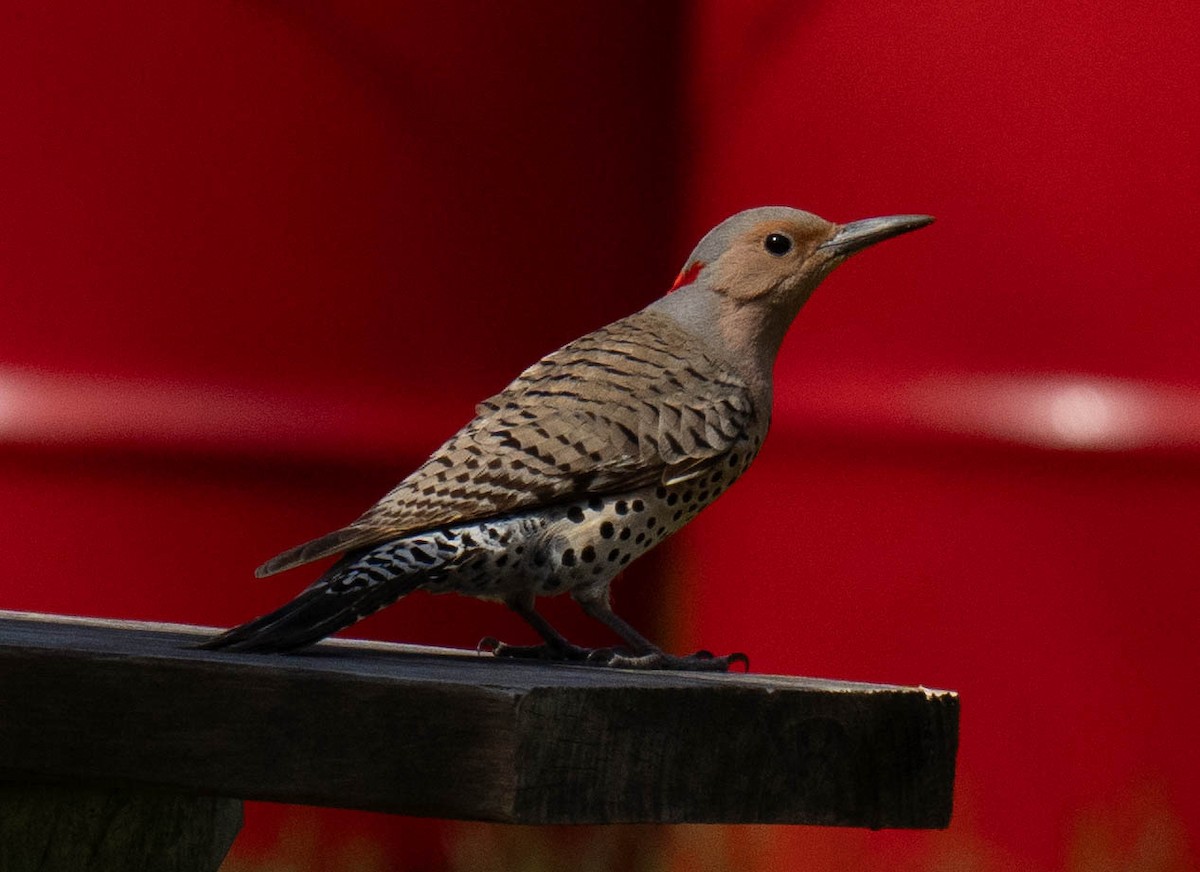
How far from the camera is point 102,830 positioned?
2.45 metres

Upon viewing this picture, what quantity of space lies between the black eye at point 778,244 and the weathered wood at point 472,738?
102 centimetres

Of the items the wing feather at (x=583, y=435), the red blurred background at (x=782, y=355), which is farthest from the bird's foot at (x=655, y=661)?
the red blurred background at (x=782, y=355)

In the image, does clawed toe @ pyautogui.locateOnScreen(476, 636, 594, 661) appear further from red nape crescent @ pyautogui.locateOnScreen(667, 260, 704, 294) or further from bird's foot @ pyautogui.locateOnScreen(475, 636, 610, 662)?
red nape crescent @ pyautogui.locateOnScreen(667, 260, 704, 294)

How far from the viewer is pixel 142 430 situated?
173 inches

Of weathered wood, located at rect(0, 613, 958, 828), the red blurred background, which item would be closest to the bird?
weathered wood, located at rect(0, 613, 958, 828)

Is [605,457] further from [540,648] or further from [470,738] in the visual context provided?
[470,738]

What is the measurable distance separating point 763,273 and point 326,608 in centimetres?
96

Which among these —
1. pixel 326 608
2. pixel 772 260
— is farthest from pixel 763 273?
pixel 326 608

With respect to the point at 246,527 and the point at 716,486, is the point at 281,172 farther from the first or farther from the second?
the point at 716,486

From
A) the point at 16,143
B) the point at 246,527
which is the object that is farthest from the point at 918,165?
the point at 16,143

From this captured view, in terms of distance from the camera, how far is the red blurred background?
409 cm

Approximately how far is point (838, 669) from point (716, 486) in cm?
172

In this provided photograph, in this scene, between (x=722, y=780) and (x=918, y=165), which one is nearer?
(x=722, y=780)

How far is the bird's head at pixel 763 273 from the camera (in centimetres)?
287
